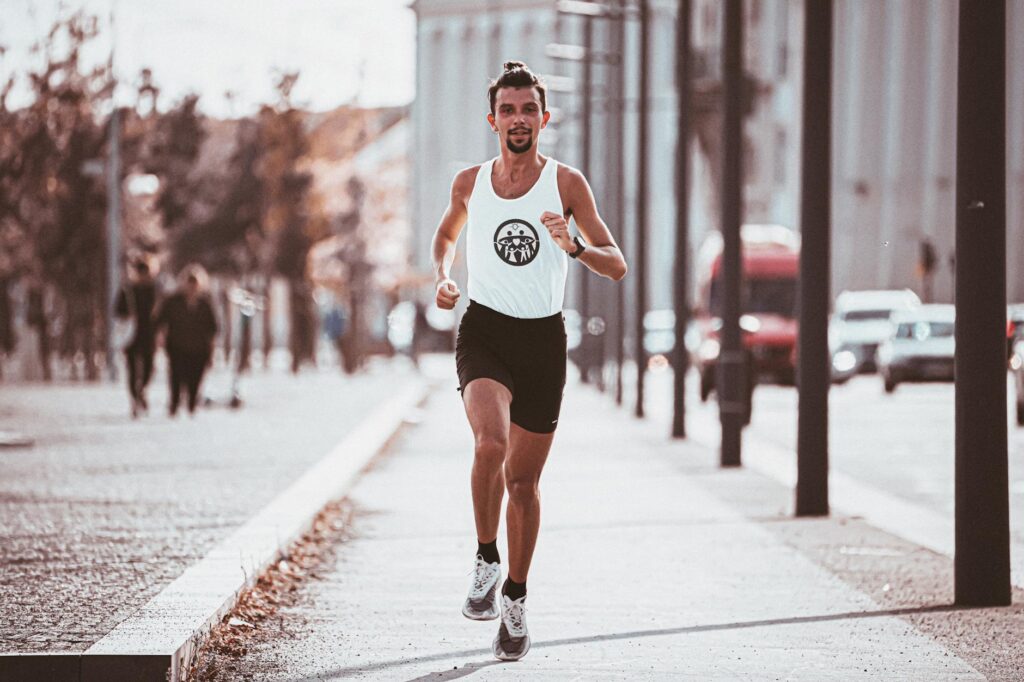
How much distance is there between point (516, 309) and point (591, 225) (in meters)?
0.39

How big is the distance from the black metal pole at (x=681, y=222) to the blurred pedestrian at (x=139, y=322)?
614 centimetres

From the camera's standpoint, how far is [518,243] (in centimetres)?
662

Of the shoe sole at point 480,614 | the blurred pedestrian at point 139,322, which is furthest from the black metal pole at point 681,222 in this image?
the shoe sole at point 480,614

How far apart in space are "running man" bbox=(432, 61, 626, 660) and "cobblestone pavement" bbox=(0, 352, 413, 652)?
141 cm

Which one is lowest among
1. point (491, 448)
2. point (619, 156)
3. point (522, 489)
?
point (522, 489)

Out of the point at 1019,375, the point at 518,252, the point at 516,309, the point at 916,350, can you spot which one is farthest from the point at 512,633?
the point at 916,350

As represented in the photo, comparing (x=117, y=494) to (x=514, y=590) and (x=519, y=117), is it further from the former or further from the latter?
(x=519, y=117)

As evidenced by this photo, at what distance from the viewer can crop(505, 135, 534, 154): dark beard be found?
663 cm

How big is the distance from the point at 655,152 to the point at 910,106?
34.2m

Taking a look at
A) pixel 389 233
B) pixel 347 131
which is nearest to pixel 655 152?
pixel 389 233

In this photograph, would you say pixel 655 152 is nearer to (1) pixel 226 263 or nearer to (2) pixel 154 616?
(1) pixel 226 263

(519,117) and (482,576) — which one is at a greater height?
(519,117)

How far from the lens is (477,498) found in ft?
22.4

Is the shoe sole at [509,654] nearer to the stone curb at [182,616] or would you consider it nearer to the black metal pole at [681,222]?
the stone curb at [182,616]
